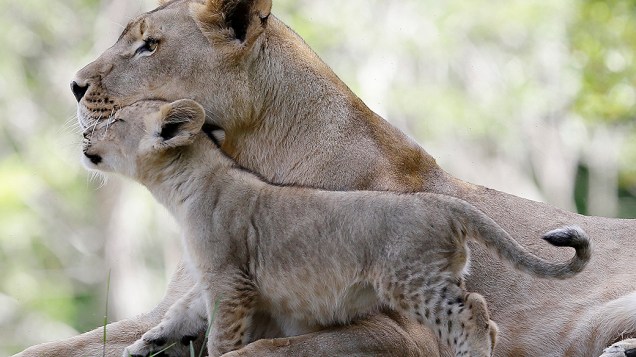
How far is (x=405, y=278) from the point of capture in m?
4.26

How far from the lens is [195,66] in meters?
5.12

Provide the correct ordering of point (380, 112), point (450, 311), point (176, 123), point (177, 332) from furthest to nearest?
point (380, 112) < point (177, 332) < point (176, 123) < point (450, 311)

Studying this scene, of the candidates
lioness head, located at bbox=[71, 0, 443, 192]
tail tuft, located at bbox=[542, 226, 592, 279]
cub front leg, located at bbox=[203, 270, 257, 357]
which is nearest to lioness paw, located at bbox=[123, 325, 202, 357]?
cub front leg, located at bbox=[203, 270, 257, 357]

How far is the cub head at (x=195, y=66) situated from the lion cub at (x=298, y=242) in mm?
235

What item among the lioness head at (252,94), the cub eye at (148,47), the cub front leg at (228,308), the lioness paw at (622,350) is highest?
the cub eye at (148,47)

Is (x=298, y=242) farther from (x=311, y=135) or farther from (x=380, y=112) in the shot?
(x=380, y=112)

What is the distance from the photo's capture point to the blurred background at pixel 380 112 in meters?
13.5

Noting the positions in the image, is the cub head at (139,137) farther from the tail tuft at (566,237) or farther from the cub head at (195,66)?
the tail tuft at (566,237)

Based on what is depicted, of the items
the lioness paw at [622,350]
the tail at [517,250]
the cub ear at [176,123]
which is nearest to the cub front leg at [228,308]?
the cub ear at [176,123]

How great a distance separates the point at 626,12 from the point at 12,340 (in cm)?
884

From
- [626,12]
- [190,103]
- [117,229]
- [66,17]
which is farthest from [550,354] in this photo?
[66,17]

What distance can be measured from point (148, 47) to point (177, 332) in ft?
3.92

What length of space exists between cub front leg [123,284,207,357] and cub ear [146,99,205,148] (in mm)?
590

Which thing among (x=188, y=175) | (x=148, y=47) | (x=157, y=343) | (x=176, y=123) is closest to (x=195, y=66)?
(x=148, y=47)
